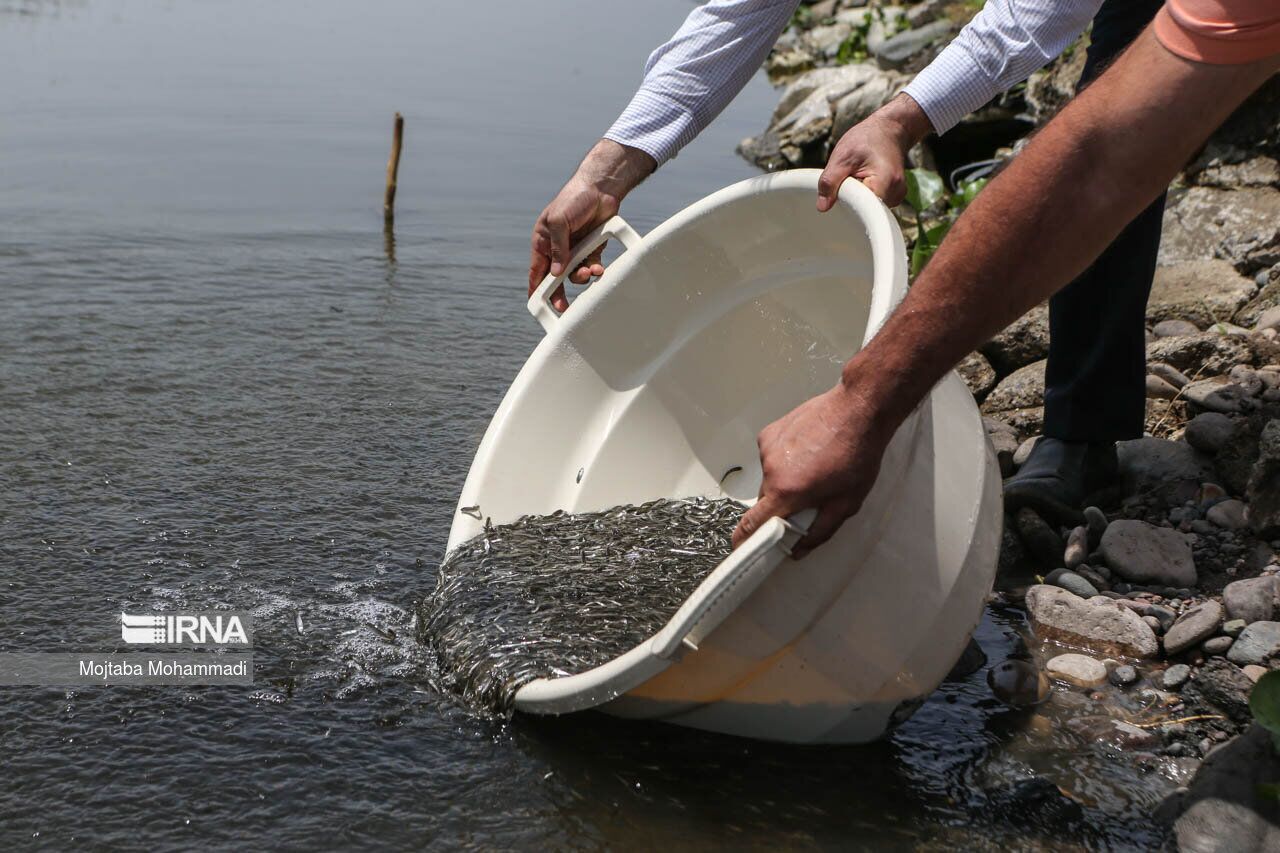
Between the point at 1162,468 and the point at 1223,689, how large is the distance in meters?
1.11

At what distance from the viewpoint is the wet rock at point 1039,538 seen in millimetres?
3689

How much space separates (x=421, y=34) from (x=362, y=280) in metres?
13.9

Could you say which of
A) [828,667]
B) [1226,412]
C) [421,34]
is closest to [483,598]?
[828,667]

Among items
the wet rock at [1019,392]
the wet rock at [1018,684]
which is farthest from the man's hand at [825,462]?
the wet rock at [1019,392]

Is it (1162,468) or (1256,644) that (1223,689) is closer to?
(1256,644)

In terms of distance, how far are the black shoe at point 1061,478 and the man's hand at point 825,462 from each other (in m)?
1.70

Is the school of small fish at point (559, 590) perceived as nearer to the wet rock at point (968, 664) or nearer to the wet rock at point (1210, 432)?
the wet rock at point (968, 664)

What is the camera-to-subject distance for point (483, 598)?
3145mm

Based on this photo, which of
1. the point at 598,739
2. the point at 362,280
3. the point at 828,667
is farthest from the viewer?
the point at 362,280

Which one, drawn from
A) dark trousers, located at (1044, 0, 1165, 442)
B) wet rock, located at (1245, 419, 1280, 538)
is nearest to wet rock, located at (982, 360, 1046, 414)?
dark trousers, located at (1044, 0, 1165, 442)

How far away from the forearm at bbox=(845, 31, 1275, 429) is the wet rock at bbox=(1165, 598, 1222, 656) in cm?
151

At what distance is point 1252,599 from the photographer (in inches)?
127

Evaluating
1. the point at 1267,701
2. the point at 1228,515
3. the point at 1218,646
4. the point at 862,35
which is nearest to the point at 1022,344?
the point at 1228,515

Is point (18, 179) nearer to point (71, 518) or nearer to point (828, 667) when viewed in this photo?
point (71, 518)
